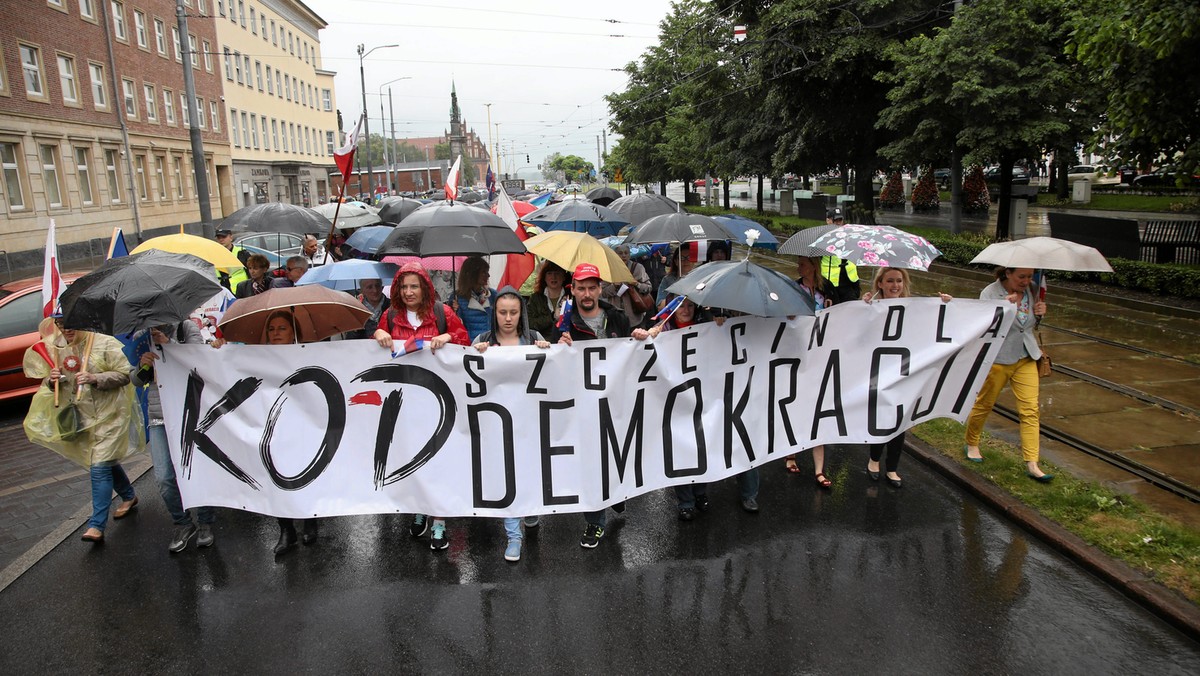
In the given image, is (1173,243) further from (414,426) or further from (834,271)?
(414,426)

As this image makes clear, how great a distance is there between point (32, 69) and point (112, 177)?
19.6 ft

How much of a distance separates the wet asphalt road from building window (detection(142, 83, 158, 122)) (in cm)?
3716

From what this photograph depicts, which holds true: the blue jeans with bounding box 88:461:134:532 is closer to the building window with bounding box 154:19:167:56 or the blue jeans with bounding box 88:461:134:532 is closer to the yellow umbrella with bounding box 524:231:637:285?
the yellow umbrella with bounding box 524:231:637:285

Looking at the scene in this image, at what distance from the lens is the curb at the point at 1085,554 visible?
14.3ft

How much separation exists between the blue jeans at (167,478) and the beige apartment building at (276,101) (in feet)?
136

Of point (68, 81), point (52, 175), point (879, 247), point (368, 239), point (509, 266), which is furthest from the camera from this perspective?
point (68, 81)

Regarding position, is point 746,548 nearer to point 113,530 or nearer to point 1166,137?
point 113,530

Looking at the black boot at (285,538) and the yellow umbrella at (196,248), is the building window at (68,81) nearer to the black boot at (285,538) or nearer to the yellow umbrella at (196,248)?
the yellow umbrella at (196,248)

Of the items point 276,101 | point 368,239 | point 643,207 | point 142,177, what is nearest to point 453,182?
point 368,239

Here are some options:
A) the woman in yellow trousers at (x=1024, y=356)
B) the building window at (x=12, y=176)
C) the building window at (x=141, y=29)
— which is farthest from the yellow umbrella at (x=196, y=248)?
the building window at (x=141, y=29)

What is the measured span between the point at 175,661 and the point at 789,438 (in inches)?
165

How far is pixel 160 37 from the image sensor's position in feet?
126

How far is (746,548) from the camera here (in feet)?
17.5

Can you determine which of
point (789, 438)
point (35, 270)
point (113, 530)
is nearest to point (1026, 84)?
point (789, 438)
